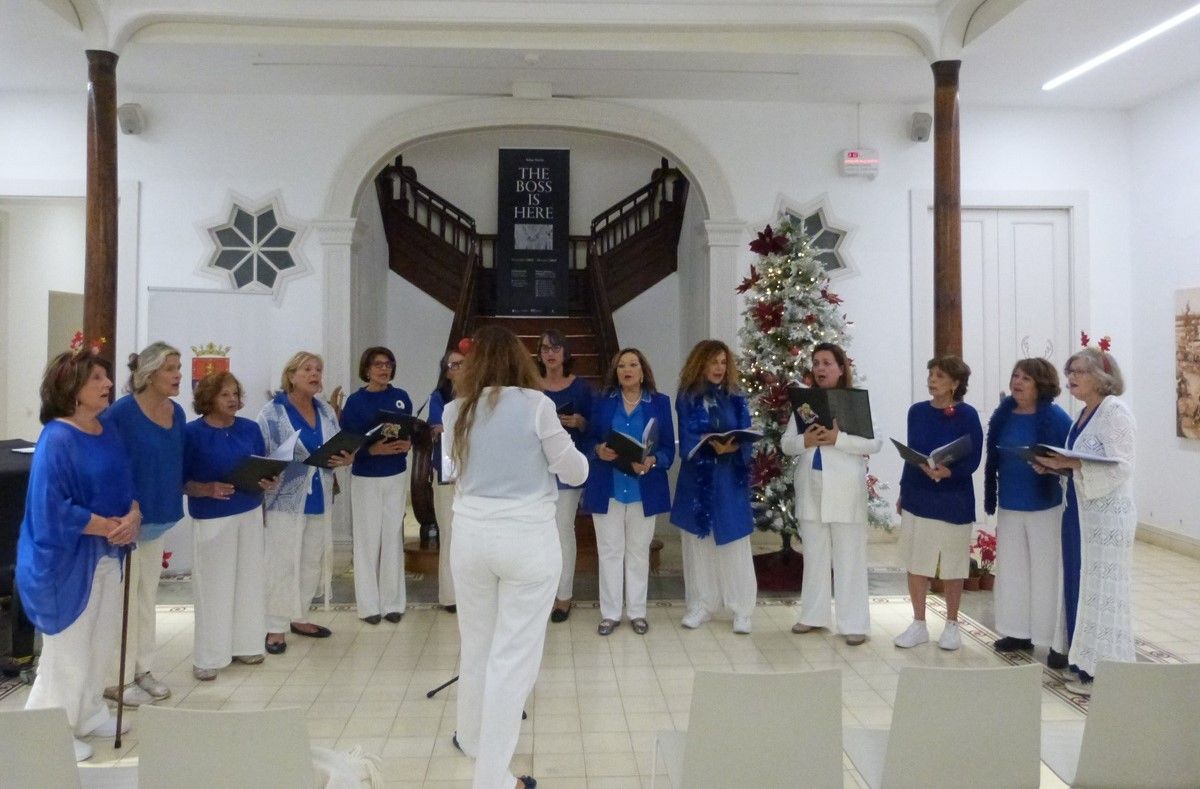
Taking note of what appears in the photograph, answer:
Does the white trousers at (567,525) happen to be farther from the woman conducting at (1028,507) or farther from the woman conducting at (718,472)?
the woman conducting at (1028,507)

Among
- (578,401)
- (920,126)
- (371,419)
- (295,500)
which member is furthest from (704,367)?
(920,126)

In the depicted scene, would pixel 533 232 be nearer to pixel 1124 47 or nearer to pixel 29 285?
pixel 29 285

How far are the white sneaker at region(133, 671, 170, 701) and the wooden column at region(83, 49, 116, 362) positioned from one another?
2.51 metres

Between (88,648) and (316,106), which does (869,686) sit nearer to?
(88,648)

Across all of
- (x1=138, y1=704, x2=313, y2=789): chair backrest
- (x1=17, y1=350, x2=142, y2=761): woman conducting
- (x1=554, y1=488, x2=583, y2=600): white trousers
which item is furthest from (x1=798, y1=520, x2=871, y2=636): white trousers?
(x1=138, y1=704, x2=313, y2=789): chair backrest

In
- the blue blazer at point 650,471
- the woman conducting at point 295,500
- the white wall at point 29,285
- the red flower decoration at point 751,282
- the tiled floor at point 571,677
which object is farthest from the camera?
the white wall at point 29,285

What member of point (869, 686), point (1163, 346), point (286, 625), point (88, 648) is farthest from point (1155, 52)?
point (88, 648)

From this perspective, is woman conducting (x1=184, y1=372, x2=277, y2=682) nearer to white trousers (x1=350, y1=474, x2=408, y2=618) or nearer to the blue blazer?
white trousers (x1=350, y1=474, x2=408, y2=618)

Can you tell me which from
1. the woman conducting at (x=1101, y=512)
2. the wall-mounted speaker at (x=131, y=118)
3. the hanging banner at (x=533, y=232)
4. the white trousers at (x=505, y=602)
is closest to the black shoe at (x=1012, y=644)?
the woman conducting at (x=1101, y=512)

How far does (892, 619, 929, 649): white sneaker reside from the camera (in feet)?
17.8

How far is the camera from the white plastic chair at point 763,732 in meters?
2.43

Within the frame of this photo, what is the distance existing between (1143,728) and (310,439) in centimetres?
→ 424

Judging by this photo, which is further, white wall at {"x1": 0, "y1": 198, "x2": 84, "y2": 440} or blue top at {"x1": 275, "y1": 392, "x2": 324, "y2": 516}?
white wall at {"x1": 0, "y1": 198, "x2": 84, "y2": 440}

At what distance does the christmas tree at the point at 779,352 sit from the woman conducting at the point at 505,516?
3.57m
